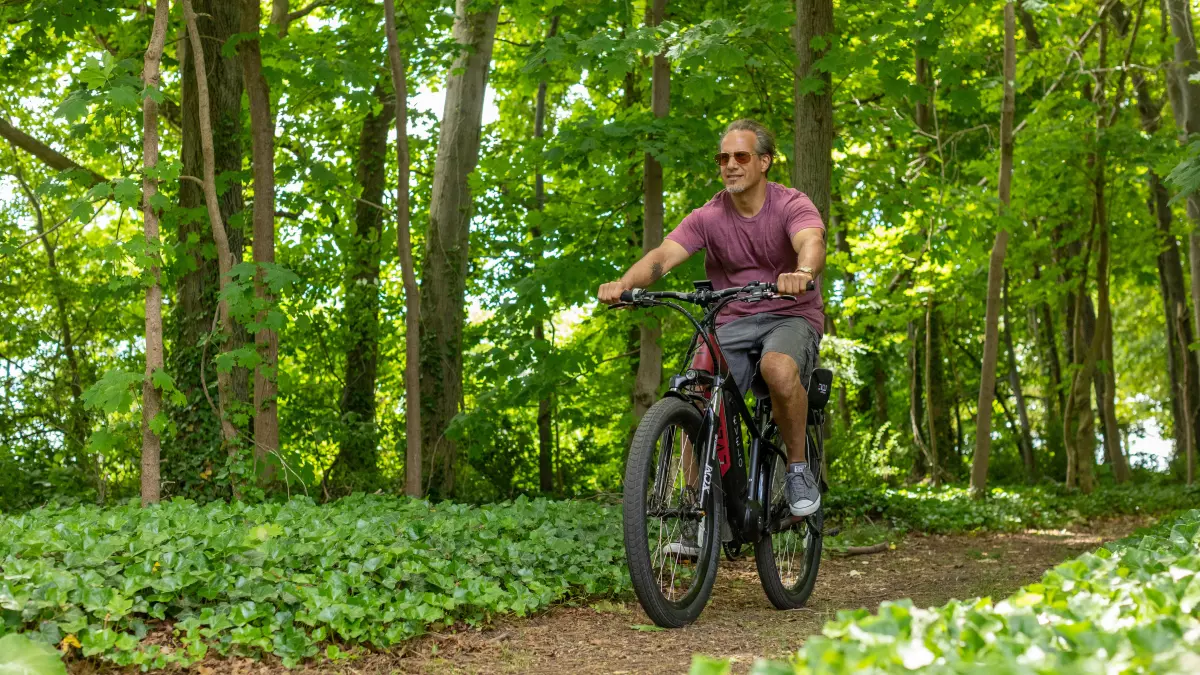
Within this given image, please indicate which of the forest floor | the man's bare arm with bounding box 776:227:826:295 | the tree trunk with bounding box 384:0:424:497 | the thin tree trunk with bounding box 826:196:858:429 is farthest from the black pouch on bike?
the thin tree trunk with bounding box 826:196:858:429

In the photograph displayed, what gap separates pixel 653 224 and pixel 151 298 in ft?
14.9

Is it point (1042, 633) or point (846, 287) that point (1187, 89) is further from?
point (1042, 633)

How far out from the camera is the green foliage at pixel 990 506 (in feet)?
37.4

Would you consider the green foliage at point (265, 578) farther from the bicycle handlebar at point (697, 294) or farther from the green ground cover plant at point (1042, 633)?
the green ground cover plant at point (1042, 633)

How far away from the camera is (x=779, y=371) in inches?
202

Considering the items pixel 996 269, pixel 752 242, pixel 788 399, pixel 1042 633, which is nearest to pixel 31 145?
pixel 752 242

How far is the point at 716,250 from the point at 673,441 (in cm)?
113

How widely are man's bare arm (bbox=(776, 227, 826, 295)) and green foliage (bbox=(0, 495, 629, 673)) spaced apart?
1844 mm

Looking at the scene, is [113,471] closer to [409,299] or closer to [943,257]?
[409,299]

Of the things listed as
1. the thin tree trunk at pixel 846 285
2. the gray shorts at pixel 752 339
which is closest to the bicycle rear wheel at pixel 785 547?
the gray shorts at pixel 752 339

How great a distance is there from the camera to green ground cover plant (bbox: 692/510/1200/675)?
80.3 inches

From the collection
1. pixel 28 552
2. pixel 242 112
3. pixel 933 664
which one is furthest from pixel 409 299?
pixel 933 664

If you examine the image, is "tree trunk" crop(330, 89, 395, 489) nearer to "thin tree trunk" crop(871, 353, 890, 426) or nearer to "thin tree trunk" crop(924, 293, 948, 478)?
"thin tree trunk" crop(924, 293, 948, 478)

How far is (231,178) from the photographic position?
888cm
